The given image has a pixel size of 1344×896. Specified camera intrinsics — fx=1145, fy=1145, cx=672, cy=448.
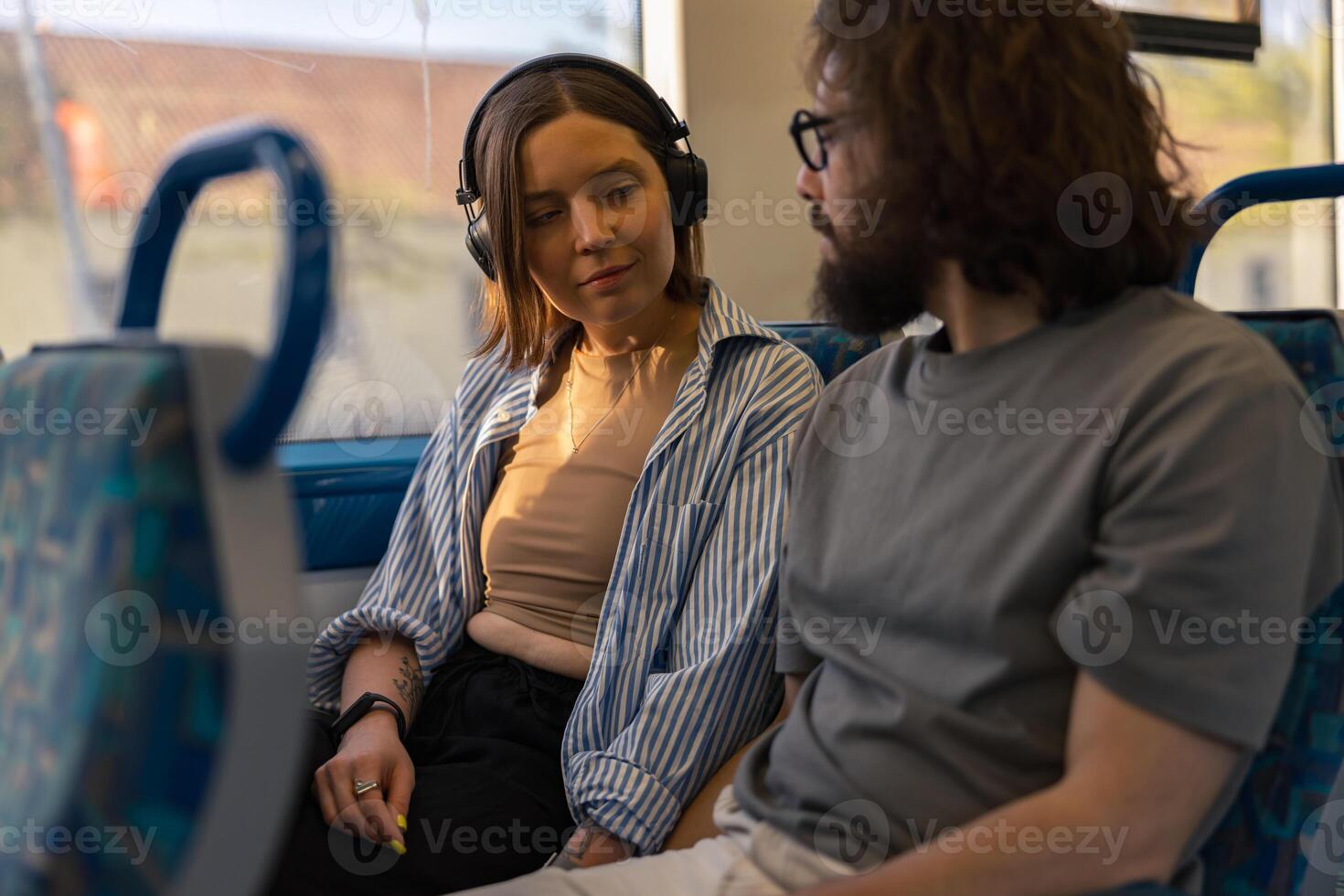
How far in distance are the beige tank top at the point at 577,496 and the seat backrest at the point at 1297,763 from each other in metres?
0.70

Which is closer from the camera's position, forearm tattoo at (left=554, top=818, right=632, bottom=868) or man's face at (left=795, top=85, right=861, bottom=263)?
man's face at (left=795, top=85, right=861, bottom=263)

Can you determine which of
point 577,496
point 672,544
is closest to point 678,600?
point 672,544

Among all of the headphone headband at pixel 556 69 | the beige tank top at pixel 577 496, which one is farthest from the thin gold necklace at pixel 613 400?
the headphone headband at pixel 556 69

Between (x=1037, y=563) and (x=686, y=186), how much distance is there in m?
0.78

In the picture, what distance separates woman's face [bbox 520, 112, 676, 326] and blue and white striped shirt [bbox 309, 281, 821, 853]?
11 centimetres

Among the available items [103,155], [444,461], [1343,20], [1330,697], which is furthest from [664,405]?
[1343,20]

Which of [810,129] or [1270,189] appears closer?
[810,129]

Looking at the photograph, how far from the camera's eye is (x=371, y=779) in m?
1.22

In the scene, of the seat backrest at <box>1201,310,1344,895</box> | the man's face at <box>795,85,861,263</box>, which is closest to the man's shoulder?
the seat backrest at <box>1201,310,1344,895</box>

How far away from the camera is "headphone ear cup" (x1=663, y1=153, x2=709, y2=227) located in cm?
140

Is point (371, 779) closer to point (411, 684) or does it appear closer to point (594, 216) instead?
point (411, 684)

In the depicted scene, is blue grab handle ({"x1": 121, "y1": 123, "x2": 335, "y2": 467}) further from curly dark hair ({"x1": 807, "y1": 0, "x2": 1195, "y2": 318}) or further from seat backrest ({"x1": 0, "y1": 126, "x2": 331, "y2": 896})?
curly dark hair ({"x1": 807, "y1": 0, "x2": 1195, "y2": 318})

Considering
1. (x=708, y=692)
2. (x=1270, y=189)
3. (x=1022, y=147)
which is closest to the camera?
(x=1022, y=147)

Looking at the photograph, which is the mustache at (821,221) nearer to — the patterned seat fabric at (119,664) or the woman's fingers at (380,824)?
the patterned seat fabric at (119,664)
